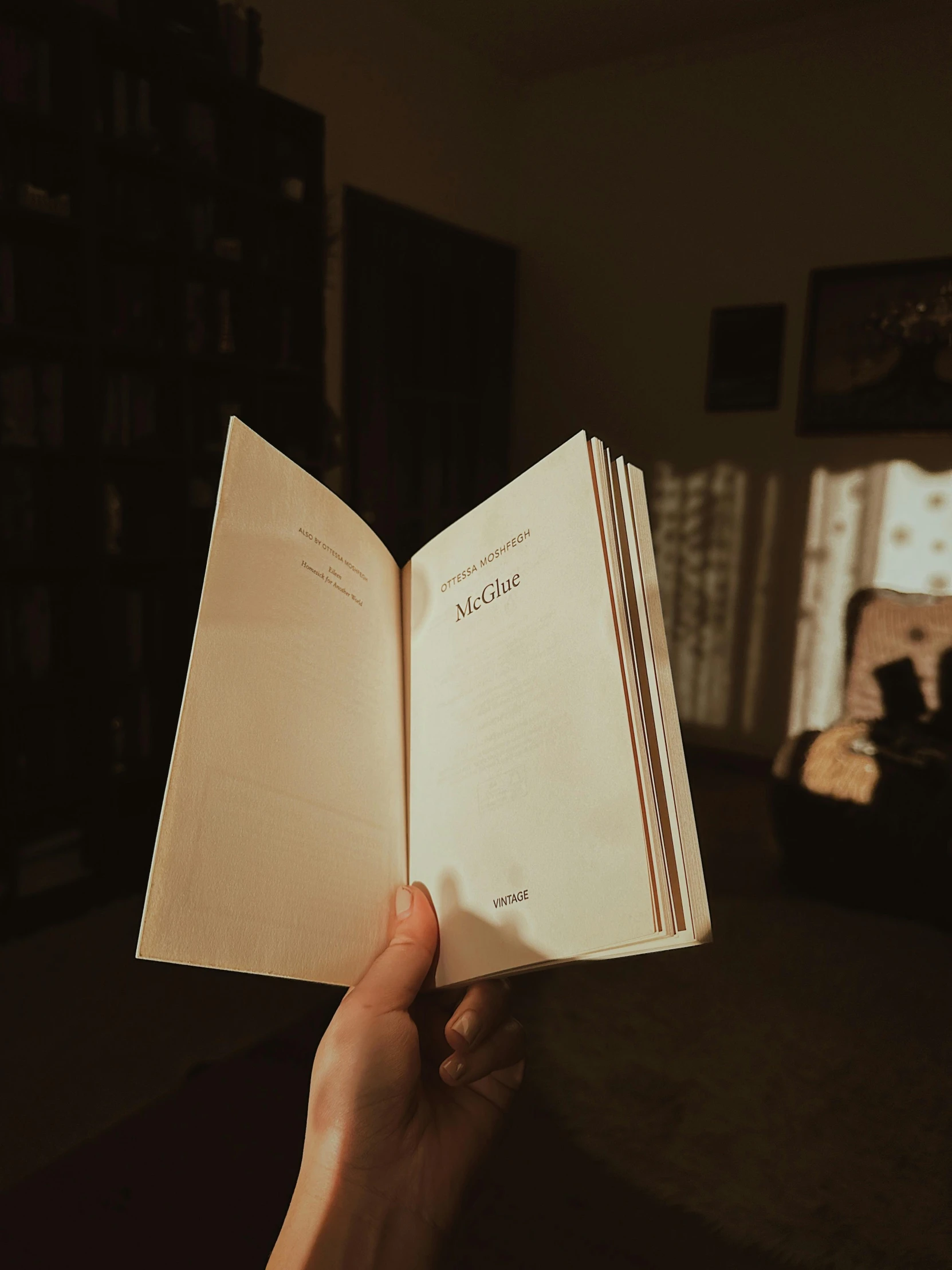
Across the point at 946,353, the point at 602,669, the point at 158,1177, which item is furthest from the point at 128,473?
the point at 946,353

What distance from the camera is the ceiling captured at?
2.98 m

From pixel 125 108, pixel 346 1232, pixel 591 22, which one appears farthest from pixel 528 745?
pixel 591 22

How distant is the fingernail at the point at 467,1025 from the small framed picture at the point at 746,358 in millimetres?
3157

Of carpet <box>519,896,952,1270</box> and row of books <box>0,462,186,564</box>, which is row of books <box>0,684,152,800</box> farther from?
carpet <box>519,896,952,1270</box>

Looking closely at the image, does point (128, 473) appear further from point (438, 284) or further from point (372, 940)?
point (372, 940)

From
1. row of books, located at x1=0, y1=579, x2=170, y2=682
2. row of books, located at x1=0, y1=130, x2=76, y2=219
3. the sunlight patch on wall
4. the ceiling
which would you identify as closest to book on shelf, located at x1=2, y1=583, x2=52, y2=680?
row of books, located at x1=0, y1=579, x2=170, y2=682

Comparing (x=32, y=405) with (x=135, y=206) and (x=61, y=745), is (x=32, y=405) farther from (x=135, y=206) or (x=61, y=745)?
(x=61, y=745)

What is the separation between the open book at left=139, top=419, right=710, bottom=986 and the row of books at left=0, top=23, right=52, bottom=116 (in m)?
1.94

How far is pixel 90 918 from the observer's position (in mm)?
2139

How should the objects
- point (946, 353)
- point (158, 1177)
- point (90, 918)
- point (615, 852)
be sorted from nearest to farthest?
point (615, 852)
point (158, 1177)
point (90, 918)
point (946, 353)

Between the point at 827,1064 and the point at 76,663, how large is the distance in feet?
6.53

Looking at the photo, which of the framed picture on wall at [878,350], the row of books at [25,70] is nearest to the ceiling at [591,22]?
→ the framed picture on wall at [878,350]

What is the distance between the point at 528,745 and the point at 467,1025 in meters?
0.22

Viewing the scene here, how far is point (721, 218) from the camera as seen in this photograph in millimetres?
3301
